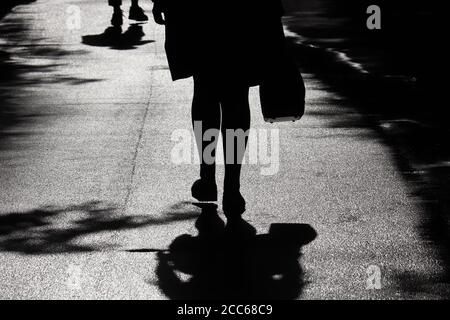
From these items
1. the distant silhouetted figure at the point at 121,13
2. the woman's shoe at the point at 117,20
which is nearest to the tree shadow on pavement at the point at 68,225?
the distant silhouetted figure at the point at 121,13

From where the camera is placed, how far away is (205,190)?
7.04m

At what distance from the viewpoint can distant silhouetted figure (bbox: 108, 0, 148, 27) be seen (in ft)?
60.8

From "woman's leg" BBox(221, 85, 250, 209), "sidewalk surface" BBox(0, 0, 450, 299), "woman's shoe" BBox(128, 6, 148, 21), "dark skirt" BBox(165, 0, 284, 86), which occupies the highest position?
"dark skirt" BBox(165, 0, 284, 86)

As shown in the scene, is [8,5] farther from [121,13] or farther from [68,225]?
[68,225]

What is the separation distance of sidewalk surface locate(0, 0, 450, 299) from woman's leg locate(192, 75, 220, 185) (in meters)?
0.35

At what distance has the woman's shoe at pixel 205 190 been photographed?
7.01 meters

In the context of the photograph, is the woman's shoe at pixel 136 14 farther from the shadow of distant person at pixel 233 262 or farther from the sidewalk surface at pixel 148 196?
the shadow of distant person at pixel 233 262

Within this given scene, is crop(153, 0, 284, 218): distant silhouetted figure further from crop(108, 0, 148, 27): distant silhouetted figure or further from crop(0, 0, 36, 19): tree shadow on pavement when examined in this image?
crop(0, 0, 36, 19): tree shadow on pavement

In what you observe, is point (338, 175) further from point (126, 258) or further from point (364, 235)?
point (126, 258)

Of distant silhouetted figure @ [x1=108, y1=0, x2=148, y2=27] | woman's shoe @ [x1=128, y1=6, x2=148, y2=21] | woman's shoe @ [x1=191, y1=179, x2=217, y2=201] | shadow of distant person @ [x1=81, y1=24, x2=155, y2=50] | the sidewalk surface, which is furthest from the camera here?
woman's shoe @ [x1=128, y1=6, x2=148, y2=21]

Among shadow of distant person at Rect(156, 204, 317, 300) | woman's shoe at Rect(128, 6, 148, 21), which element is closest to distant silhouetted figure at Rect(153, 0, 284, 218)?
shadow of distant person at Rect(156, 204, 317, 300)

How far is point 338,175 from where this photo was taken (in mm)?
7879

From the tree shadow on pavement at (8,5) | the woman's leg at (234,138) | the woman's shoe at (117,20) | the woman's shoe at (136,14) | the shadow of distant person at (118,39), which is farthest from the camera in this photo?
the tree shadow on pavement at (8,5)

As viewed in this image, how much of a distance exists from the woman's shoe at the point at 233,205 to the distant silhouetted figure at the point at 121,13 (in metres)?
12.2
